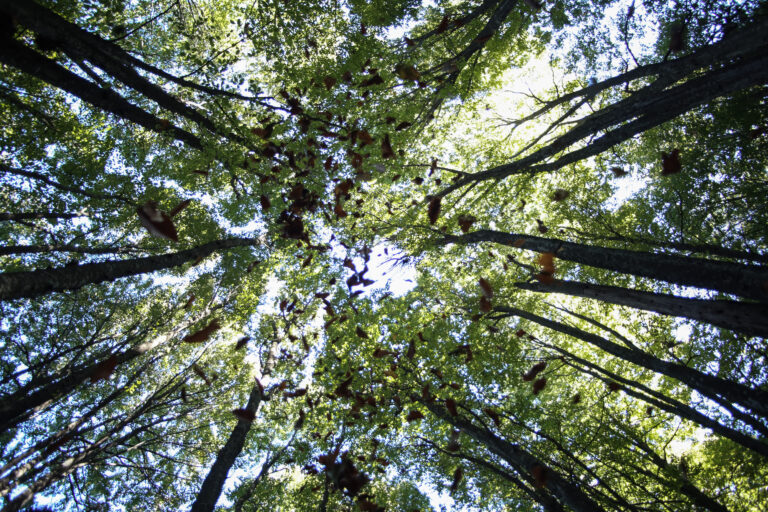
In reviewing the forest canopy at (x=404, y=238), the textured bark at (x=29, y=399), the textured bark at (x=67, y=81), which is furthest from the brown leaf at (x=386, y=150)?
the textured bark at (x=29, y=399)

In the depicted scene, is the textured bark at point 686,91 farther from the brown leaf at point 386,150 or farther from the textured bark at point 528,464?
the textured bark at point 528,464

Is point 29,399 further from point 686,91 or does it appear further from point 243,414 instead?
point 686,91

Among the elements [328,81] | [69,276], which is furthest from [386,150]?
[69,276]

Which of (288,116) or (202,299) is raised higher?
(288,116)

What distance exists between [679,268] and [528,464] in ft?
11.4

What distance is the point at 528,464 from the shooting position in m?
5.03

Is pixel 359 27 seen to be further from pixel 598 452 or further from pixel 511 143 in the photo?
pixel 598 452

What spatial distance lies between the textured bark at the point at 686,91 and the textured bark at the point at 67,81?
665cm

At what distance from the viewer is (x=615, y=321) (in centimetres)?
963

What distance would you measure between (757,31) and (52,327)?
636 inches

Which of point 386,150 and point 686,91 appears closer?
point 686,91

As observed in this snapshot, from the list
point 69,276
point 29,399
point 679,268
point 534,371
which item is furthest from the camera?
point 534,371

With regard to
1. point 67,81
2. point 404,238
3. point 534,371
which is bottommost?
point 67,81

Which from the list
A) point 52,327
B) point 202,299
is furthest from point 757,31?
point 52,327
